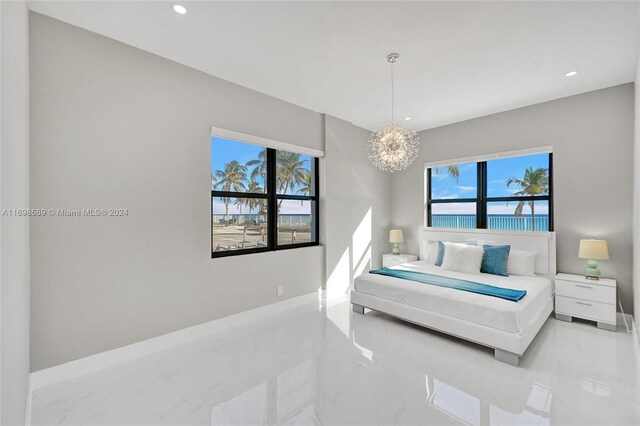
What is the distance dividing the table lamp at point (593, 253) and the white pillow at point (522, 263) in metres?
0.49

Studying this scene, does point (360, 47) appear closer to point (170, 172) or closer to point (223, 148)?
point (223, 148)

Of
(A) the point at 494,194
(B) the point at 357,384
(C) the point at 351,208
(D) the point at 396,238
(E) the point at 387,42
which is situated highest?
(E) the point at 387,42

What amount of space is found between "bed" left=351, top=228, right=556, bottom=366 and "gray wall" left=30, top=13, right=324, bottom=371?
1.67 meters

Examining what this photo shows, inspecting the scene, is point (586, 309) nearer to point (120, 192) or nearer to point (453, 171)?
point (453, 171)

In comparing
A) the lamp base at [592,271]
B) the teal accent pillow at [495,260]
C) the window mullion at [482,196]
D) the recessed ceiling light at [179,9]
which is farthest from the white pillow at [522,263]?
the recessed ceiling light at [179,9]

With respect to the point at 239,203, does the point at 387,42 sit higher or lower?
higher

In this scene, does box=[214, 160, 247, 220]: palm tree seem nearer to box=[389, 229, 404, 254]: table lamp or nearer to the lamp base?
box=[389, 229, 404, 254]: table lamp

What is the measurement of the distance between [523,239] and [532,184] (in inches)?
31.6

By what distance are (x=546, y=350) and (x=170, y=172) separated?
4023 mm

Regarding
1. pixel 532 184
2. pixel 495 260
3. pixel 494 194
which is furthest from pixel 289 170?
pixel 532 184

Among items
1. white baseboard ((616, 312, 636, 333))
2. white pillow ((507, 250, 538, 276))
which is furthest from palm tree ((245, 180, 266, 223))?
white baseboard ((616, 312, 636, 333))

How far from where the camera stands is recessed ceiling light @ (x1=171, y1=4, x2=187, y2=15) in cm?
212

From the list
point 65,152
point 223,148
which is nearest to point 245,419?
point 65,152

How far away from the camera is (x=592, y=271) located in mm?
3348
